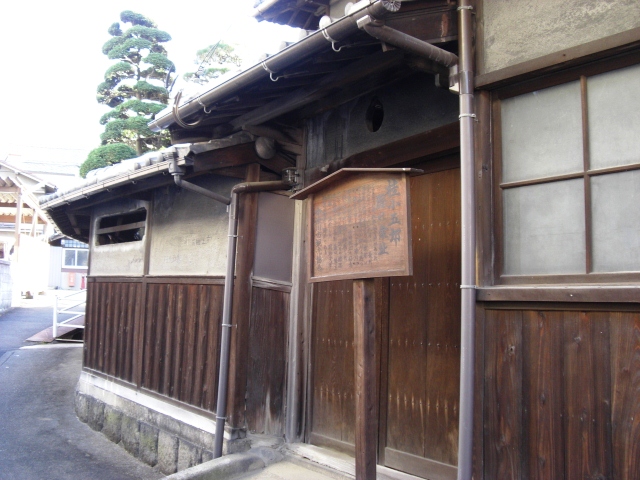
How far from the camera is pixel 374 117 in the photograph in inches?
255

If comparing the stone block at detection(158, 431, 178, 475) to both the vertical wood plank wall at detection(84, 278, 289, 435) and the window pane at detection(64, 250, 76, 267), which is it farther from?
the window pane at detection(64, 250, 76, 267)

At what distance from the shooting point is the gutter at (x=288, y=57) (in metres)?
4.01

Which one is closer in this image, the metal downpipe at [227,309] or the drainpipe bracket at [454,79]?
the drainpipe bracket at [454,79]

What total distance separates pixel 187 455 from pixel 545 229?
6.00 metres

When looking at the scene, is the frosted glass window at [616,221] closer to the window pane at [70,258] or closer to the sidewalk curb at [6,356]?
the sidewalk curb at [6,356]

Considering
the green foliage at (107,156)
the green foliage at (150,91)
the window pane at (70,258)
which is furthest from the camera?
the window pane at (70,258)

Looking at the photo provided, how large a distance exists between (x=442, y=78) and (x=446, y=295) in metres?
2.01

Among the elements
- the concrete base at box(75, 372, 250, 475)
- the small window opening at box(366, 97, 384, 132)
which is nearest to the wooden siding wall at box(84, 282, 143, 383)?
the concrete base at box(75, 372, 250, 475)

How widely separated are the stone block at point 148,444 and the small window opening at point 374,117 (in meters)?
5.69

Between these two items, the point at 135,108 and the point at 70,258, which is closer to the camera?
the point at 135,108

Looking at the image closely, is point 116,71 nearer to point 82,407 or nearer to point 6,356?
point 6,356

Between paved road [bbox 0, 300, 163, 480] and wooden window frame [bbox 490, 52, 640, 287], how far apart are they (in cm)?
659

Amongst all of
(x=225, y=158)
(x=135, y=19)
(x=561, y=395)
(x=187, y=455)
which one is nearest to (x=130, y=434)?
(x=187, y=455)

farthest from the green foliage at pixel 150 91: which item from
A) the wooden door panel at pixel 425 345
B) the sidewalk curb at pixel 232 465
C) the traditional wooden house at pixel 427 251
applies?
the wooden door panel at pixel 425 345
